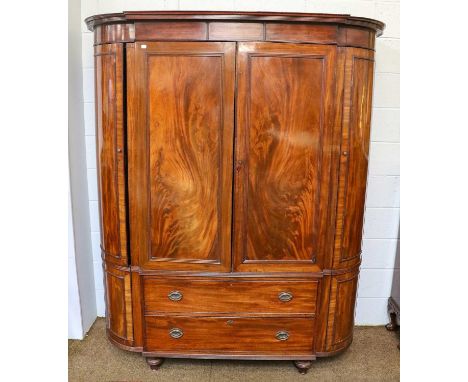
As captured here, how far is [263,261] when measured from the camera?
2129 millimetres

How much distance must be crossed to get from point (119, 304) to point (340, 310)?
1206 millimetres

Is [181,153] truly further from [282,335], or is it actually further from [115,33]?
[282,335]

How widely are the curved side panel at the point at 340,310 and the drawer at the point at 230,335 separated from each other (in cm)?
12

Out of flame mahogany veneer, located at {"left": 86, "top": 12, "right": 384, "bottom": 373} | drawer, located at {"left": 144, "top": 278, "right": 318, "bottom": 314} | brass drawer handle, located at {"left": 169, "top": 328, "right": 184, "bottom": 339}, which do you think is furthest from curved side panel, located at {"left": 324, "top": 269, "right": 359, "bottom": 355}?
brass drawer handle, located at {"left": 169, "top": 328, "right": 184, "bottom": 339}

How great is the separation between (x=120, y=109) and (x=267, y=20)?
814 millimetres

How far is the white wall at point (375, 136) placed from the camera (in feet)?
7.92

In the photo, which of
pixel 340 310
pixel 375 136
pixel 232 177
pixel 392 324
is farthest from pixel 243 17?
pixel 392 324

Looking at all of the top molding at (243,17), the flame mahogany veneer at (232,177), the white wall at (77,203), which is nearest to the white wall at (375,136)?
the white wall at (77,203)

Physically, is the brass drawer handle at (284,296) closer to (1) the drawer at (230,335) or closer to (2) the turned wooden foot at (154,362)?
(1) the drawer at (230,335)

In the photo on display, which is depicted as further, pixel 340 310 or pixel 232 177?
pixel 340 310

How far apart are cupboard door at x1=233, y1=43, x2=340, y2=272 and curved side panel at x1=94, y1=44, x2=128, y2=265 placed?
583 mm

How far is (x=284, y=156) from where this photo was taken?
2.03m
